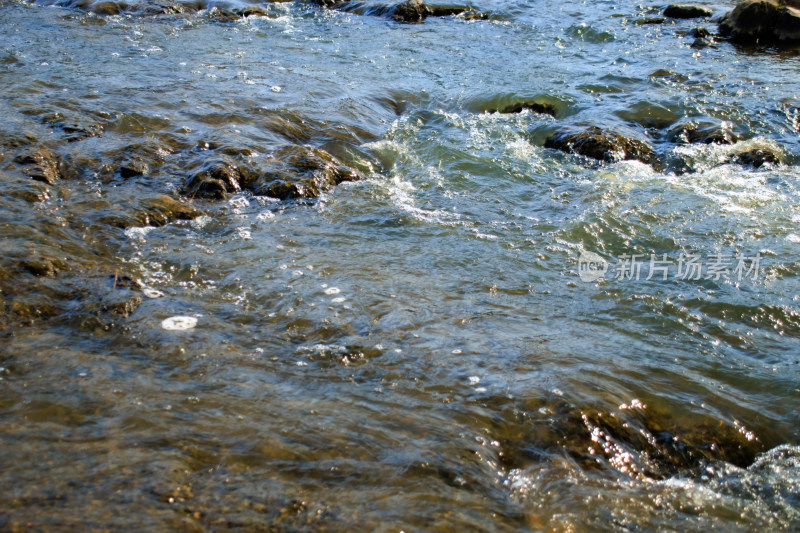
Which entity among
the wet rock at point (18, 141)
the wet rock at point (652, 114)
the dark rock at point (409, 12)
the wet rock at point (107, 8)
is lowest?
the wet rock at point (18, 141)

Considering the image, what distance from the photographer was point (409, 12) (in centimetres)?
1478

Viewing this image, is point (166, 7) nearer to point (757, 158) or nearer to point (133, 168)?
point (133, 168)

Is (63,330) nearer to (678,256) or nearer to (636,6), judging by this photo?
(678,256)

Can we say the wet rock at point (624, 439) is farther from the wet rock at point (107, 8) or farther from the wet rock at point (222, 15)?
the wet rock at point (107, 8)

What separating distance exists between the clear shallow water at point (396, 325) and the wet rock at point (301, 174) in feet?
0.80

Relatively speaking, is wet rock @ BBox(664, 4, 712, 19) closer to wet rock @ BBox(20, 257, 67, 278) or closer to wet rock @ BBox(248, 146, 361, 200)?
wet rock @ BBox(248, 146, 361, 200)

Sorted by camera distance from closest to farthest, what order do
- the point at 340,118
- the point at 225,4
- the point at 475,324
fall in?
1. the point at 475,324
2. the point at 340,118
3. the point at 225,4

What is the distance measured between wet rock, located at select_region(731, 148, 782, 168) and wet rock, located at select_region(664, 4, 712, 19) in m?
8.30

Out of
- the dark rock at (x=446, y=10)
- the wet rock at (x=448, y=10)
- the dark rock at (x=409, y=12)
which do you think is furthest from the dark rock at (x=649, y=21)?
the dark rock at (x=409, y=12)

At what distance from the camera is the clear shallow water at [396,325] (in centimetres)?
281

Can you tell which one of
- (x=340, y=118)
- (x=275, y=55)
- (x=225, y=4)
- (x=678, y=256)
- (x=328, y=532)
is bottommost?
(x=328, y=532)

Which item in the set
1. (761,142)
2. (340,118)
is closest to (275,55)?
(340,118)

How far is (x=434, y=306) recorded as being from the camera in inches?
180

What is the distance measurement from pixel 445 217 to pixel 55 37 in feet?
30.1
